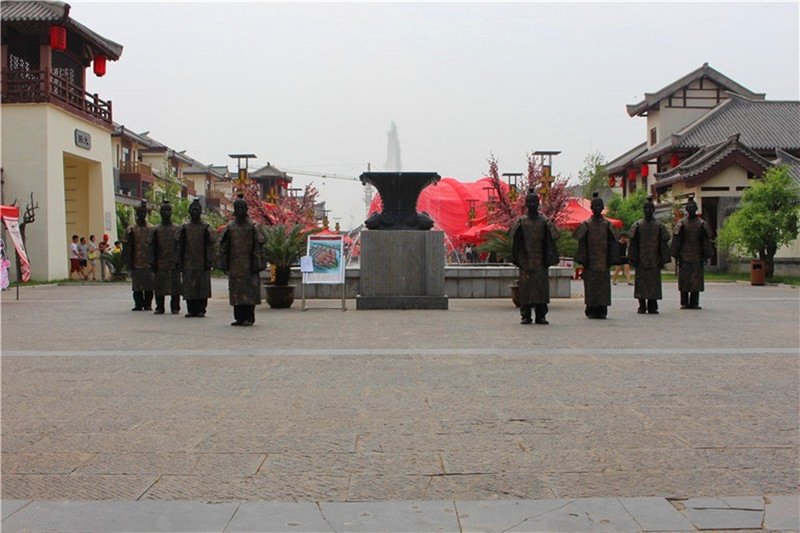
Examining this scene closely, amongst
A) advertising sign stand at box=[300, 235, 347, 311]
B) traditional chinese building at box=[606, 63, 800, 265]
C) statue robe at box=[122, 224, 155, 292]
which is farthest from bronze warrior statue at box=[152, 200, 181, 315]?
traditional chinese building at box=[606, 63, 800, 265]

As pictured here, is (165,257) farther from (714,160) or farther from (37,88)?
(714,160)

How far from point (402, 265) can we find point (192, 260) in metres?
4.09

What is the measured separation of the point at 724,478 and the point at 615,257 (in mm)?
10600

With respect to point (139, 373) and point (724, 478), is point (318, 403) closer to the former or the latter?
point (139, 373)

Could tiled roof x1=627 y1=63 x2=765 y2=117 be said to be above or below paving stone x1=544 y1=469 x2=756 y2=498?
above

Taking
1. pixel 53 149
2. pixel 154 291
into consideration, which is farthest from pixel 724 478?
pixel 53 149

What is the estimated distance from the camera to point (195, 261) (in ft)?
50.1

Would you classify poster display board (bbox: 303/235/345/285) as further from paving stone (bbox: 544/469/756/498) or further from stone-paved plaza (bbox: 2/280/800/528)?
paving stone (bbox: 544/469/756/498)

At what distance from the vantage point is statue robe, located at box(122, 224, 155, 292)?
55.0ft

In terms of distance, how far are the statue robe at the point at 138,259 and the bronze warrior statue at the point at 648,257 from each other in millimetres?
8962

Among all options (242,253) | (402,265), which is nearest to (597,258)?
(402,265)

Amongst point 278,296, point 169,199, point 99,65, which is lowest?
point 278,296

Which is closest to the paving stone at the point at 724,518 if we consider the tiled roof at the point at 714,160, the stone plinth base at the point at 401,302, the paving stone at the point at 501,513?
the paving stone at the point at 501,513

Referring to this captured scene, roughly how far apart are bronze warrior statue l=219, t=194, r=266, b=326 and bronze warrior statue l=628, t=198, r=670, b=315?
6695 millimetres
